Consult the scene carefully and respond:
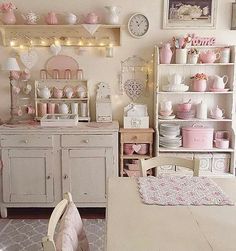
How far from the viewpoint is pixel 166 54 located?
321 centimetres

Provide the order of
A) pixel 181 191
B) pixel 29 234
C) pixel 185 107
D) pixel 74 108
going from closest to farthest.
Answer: pixel 181 191, pixel 29 234, pixel 185 107, pixel 74 108

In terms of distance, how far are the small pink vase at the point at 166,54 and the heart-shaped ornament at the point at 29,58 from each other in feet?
4.01

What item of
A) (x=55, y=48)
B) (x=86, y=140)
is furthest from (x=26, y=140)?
(x=55, y=48)

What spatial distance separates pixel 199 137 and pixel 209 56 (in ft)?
2.50

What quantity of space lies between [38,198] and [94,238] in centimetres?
70

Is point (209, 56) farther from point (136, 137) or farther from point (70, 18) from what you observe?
point (70, 18)

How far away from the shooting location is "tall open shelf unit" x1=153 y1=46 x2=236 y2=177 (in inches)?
127

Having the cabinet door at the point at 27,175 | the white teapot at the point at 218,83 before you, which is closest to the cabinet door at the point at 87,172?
the cabinet door at the point at 27,175

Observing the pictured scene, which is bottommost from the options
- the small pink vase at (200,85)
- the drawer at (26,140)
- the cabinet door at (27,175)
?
the cabinet door at (27,175)

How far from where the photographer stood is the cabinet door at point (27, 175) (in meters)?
3.11

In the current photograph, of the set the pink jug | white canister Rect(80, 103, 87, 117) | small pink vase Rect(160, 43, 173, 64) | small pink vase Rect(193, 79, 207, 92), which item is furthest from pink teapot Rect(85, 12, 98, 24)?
small pink vase Rect(193, 79, 207, 92)

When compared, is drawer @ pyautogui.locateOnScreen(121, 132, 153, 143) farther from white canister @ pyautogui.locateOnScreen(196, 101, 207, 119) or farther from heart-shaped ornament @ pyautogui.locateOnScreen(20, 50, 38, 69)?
heart-shaped ornament @ pyautogui.locateOnScreen(20, 50, 38, 69)

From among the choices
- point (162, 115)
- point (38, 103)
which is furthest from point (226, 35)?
point (38, 103)

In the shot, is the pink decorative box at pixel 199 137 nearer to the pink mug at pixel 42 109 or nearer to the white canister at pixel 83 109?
the white canister at pixel 83 109
